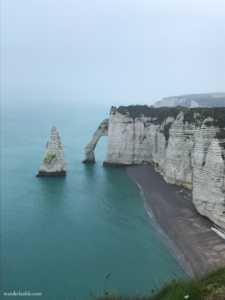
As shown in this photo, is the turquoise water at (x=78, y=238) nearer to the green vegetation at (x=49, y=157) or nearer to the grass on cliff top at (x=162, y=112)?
the green vegetation at (x=49, y=157)

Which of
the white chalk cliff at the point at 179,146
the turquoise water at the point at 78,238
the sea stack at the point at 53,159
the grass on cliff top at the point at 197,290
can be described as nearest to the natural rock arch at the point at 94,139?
the white chalk cliff at the point at 179,146

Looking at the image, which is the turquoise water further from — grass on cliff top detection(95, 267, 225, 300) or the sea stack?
grass on cliff top detection(95, 267, 225, 300)

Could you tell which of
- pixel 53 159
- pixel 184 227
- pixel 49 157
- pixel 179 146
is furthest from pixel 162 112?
pixel 184 227

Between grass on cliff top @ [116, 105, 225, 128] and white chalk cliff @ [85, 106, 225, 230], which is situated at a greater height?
grass on cliff top @ [116, 105, 225, 128]

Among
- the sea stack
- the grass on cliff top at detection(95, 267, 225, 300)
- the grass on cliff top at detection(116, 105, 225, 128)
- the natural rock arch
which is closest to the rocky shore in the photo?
the grass on cliff top at detection(95, 267, 225, 300)

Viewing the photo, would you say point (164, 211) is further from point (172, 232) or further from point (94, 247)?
point (94, 247)

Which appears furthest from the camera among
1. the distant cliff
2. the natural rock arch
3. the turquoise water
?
the distant cliff

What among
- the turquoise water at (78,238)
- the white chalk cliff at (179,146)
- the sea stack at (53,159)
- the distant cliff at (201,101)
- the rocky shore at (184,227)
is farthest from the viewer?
the distant cliff at (201,101)
